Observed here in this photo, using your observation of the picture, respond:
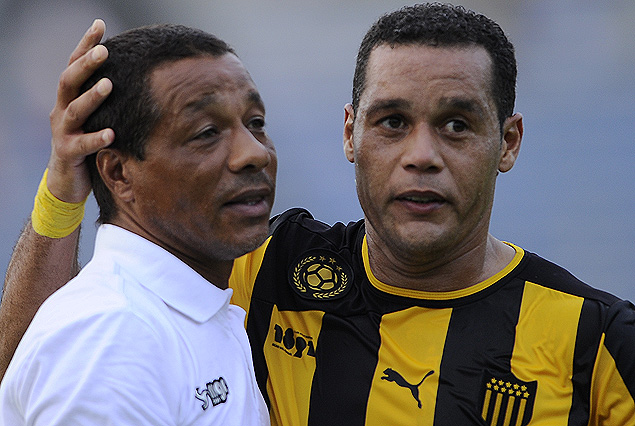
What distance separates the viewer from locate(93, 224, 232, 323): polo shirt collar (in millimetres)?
1654

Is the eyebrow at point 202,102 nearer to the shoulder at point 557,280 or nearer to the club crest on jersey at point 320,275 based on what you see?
the club crest on jersey at point 320,275

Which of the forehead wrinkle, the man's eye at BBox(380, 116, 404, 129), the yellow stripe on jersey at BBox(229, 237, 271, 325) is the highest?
the forehead wrinkle

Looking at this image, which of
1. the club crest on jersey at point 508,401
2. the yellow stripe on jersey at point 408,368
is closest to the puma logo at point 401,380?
the yellow stripe on jersey at point 408,368

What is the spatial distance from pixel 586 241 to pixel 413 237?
129 inches

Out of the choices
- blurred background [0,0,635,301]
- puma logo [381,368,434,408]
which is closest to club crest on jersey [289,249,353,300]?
puma logo [381,368,434,408]

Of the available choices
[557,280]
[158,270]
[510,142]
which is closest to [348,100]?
[510,142]

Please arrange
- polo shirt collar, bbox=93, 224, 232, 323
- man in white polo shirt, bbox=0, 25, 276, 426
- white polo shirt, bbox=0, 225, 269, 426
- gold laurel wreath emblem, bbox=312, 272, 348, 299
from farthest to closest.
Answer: gold laurel wreath emblem, bbox=312, 272, 348, 299
polo shirt collar, bbox=93, 224, 232, 323
man in white polo shirt, bbox=0, 25, 276, 426
white polo shirt, bbox=0, 225, 269, 426

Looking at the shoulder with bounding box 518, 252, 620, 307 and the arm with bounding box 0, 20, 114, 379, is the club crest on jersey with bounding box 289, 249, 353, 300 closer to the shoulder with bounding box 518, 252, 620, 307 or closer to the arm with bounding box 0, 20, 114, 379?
the shoulder with bounding box 518, 252, 620, 307

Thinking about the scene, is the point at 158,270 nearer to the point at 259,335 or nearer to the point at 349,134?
the point at 259,335

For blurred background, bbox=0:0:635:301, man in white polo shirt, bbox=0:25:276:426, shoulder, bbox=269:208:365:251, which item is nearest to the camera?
man in white polo shirt, bbox=0:25:276:426

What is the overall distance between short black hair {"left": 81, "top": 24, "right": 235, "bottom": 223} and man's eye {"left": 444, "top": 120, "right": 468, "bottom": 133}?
60cm

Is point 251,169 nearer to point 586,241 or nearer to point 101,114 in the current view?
point 101,114

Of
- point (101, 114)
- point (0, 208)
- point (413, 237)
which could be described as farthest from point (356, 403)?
point (0, 208)

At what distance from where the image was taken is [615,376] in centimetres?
180
